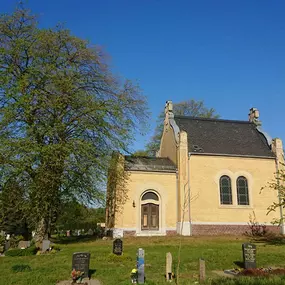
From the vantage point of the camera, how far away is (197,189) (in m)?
26.5

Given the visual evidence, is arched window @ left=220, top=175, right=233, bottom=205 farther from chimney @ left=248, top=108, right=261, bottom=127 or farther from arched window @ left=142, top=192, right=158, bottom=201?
chimney @ left=248, top=108, right=261, bottom=127

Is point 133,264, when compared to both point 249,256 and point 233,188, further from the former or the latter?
point 233,188

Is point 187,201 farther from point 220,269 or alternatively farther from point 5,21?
point 5,21

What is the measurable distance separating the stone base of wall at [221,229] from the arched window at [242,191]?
7.16 feet

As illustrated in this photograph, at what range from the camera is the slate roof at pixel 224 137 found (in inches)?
1121

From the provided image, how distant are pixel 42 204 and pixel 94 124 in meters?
6.74

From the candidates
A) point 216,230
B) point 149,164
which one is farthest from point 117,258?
point 216,230

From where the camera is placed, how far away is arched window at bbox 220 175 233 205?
88.7ft

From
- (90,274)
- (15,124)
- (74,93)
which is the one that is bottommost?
(90,274)

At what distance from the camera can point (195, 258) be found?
15078mm

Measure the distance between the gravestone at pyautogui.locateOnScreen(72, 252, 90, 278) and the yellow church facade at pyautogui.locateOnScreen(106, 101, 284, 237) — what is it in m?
12.9

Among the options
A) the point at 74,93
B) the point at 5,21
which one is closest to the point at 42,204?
the point at 74,93

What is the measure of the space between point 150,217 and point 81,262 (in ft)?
47.5

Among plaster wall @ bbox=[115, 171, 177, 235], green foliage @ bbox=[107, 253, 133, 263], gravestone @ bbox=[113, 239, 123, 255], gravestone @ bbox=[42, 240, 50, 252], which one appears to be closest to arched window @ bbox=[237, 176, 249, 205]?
plaster wall @ bbox=[115, 171, 177, 235]
